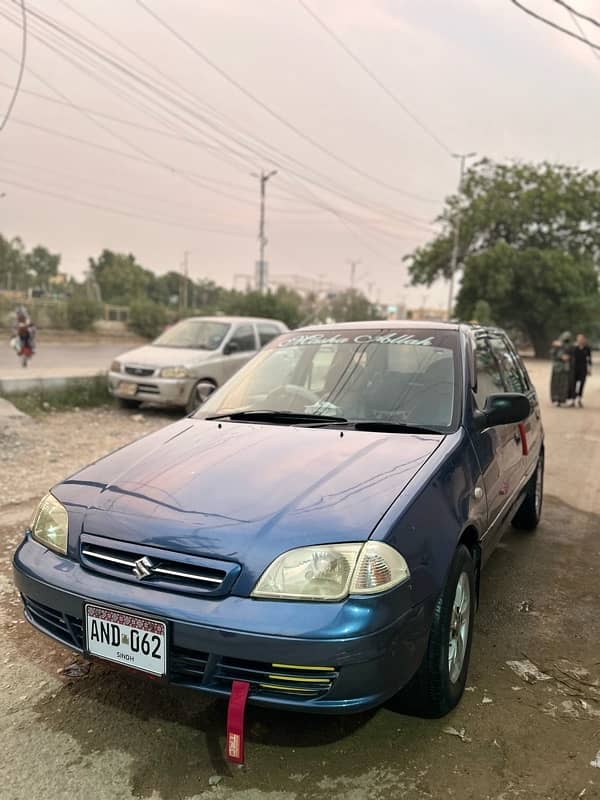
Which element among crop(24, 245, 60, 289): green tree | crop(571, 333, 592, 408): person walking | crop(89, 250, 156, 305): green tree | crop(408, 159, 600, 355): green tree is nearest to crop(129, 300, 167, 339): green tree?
crop(408, 159, 600, 355): green tree

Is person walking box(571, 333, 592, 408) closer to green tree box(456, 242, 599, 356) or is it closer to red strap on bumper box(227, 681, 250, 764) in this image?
red strap on bumper box(227, 681, 250, 764)

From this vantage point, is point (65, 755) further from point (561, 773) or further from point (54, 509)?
point (561, 773)

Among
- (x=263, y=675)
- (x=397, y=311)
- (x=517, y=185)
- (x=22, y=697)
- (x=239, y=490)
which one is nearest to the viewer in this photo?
(x=263, y=675)

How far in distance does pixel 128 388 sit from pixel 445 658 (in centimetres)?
842

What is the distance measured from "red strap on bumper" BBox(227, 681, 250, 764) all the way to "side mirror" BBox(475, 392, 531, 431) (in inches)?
69.6

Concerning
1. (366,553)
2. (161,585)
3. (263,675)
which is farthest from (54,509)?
(366,553)

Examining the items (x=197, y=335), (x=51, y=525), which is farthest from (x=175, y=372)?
(x=51, y=525)

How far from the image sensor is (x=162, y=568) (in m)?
2.22

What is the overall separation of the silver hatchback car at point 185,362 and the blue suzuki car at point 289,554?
21.4 ft

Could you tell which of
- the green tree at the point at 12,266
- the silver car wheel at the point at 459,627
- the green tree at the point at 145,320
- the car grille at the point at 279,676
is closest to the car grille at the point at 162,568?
the car grille at the point at 279,676

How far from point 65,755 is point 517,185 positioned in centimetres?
3921

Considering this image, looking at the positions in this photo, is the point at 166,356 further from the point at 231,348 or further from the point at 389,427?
the point at 389,427

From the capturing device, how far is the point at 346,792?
2.16 m

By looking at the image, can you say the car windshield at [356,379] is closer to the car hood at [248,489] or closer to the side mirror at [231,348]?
the car hood at [248,489]
